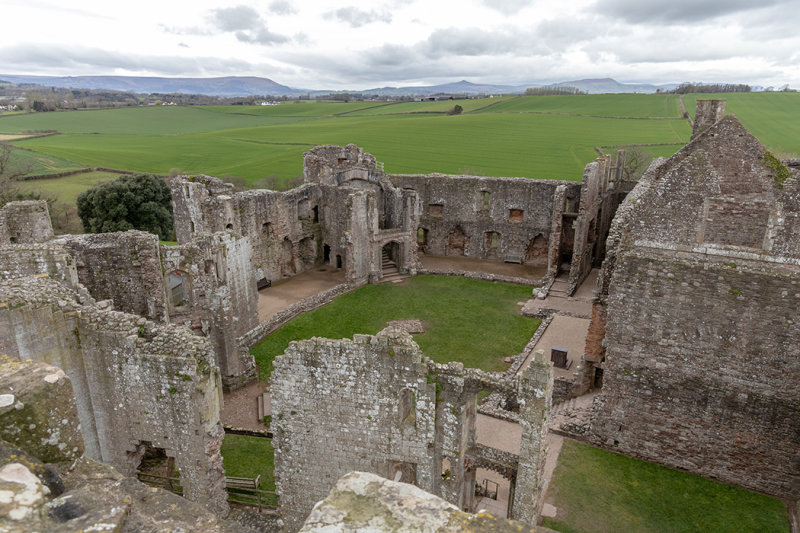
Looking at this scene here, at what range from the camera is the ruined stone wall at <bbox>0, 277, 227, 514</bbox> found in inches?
414

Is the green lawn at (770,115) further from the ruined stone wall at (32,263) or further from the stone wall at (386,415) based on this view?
the ruined stone wall at (32,263)

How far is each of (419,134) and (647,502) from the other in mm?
73115

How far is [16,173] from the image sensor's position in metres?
42.8

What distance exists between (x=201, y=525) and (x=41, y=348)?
8.76 metres

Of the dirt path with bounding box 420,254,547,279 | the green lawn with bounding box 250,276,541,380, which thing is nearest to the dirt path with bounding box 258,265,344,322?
the green lawn with bounding box 250,276,541,380

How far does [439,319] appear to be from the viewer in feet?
79.5

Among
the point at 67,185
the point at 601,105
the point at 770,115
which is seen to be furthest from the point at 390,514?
the point at 601,105

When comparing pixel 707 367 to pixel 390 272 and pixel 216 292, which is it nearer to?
pixel 216 292

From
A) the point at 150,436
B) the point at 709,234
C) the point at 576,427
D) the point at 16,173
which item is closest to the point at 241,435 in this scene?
the point at 150,436

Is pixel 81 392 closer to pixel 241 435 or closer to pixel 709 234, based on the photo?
pixel 241 435

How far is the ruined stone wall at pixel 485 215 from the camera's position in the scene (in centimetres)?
3130

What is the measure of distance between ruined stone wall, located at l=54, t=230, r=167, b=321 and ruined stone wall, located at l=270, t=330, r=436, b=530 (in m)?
7.43

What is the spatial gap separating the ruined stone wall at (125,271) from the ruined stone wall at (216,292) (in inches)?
31.4

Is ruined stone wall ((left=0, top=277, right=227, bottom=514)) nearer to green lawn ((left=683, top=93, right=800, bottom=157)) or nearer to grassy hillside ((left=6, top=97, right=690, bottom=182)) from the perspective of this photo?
grassy hillside ((left=6, top=97, right=690, bottom=182))
